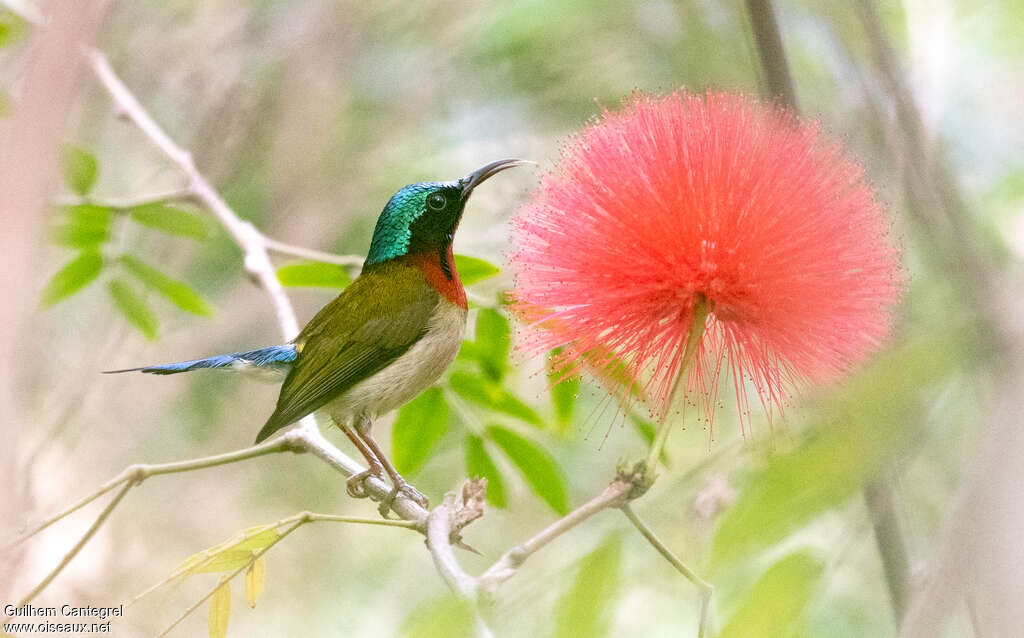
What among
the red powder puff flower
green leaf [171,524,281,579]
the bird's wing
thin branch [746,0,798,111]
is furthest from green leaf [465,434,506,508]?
thin branch [746,0,798,111]

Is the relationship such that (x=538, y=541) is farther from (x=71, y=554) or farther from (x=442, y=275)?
(x=442, y=275)

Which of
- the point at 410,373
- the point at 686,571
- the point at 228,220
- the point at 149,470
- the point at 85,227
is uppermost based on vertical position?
the point at 85,227

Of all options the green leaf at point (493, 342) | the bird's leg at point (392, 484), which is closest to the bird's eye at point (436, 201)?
the green leaf at point (493, 342)

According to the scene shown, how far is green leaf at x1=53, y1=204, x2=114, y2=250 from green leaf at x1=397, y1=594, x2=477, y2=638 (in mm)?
2031

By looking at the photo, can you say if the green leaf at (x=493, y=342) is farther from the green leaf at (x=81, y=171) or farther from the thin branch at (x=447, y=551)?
the green leaf at (x=81, y=171)

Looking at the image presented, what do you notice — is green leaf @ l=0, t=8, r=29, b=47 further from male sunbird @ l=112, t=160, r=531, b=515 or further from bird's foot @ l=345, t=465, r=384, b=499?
bird's foot @ l=345, t=465, r=384, b=499

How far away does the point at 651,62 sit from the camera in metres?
4.33

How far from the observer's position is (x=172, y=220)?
2803 millimetres

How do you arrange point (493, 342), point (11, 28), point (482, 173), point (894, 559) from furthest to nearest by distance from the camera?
point (11, 28), point (482, 173), point (493, 342), point (894, 559)

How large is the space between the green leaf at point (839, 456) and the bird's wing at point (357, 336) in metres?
1.71

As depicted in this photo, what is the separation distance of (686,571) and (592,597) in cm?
12

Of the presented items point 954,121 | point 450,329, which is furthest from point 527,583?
point 954,121

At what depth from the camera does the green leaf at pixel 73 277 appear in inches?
111

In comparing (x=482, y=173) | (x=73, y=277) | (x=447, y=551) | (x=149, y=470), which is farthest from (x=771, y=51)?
(x=73, y=277)
